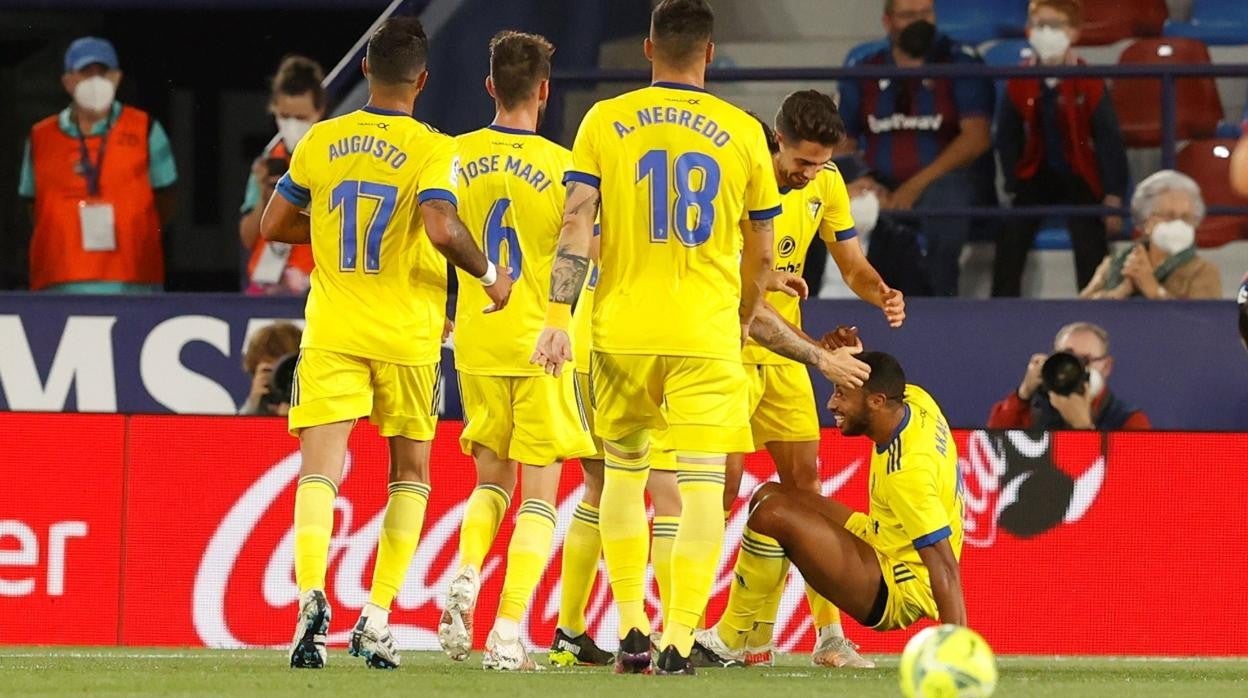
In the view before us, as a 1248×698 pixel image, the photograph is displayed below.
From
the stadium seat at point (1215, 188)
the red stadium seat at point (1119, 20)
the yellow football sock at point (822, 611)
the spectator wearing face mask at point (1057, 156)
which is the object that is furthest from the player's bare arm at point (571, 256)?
the red stadium seat at point (1119, 20)

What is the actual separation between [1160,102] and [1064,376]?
2674 millimetres

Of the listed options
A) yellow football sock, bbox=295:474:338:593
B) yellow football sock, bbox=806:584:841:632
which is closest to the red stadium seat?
yellow football sock, bbox=806:584:841:632

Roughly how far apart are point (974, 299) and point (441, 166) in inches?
160

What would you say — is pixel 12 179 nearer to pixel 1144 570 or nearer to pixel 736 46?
pixel 736 46

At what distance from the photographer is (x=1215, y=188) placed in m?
11.9

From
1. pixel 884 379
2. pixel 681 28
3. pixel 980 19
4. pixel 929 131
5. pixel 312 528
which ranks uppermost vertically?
pixel 980 19

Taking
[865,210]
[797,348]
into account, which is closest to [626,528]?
[797,348]

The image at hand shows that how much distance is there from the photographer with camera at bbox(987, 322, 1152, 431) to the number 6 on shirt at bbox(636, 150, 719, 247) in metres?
3.22

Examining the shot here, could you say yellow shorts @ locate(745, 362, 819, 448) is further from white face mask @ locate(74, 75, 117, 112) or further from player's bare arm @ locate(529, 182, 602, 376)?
white face mask @ locate(74, 75, 117, 112)

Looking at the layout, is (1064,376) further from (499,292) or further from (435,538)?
(499,292)

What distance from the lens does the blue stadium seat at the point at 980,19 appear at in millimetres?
12945

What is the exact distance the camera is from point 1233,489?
952 centimetres

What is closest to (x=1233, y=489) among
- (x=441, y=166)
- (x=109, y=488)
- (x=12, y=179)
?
(x=441, y=166)

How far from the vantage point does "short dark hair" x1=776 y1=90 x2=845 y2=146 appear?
7.66 metres
